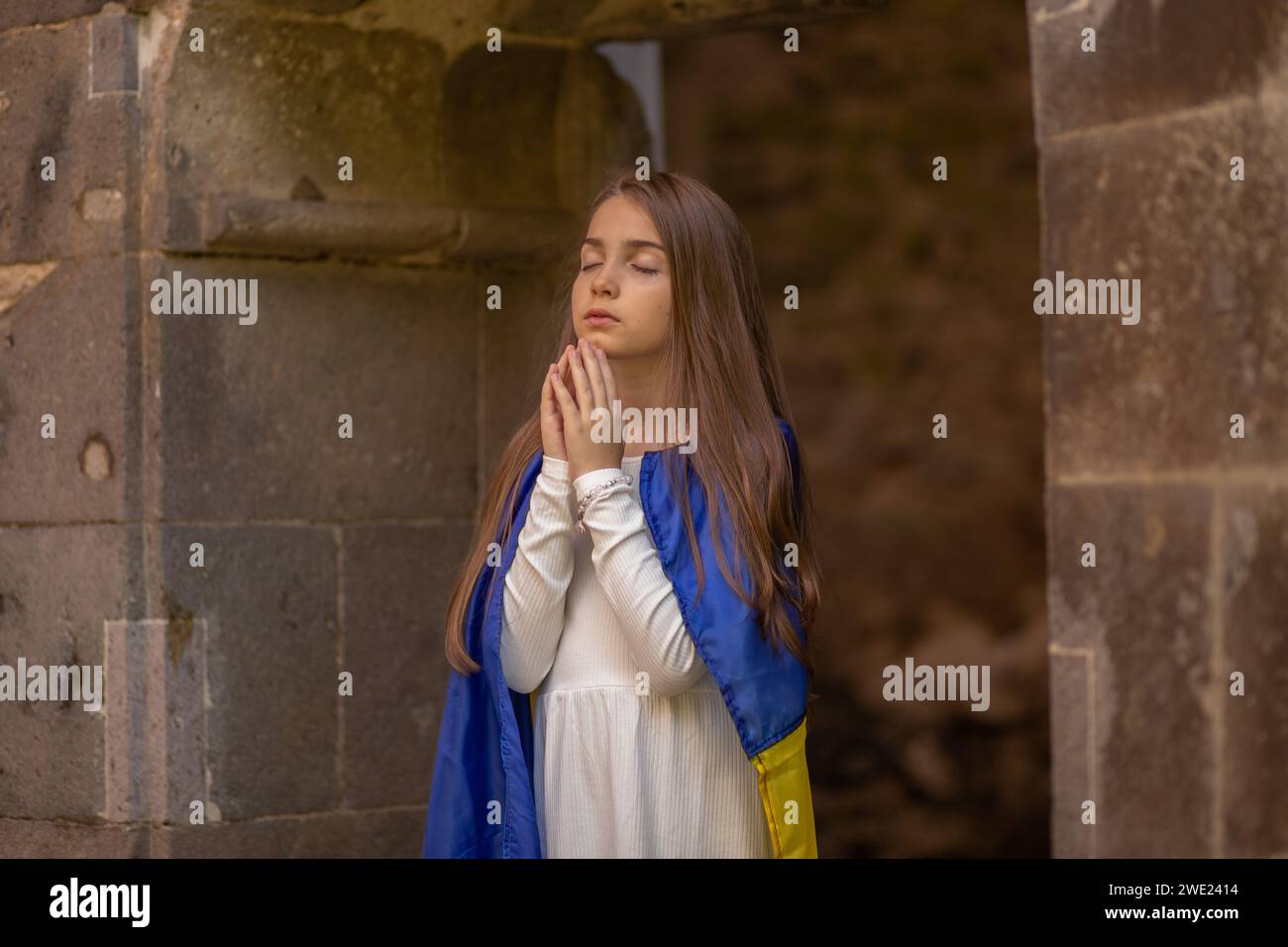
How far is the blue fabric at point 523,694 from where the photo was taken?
2.51m

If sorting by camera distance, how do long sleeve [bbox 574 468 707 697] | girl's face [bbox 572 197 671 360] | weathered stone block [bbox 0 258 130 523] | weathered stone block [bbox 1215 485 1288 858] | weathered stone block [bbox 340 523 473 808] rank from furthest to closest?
weathered stone block [bbox 340 523 473 808]
weathered stone block [bbox 0 258 130 523]
girl's face [bbox 572 197 671 360]
long sleeve [bbox 574 468 707 697]
weathered stone block [bbox 1215 485 1288 858]

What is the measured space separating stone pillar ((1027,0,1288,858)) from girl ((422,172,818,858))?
346mm

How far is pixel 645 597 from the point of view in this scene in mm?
2502

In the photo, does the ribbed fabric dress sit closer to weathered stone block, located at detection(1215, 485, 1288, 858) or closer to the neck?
the neck

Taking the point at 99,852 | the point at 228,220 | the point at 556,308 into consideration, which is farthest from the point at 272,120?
the point at 99,852

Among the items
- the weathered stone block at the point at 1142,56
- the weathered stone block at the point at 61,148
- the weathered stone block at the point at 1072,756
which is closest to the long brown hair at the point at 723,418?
the weathered stone block at the point at 1072,756

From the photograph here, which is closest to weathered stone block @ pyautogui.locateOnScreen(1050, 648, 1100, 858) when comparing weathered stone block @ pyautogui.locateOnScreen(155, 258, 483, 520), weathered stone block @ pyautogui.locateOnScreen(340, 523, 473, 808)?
weathered stone block @ pyautogui.locateOnScreen(340, 523, 473, 808)

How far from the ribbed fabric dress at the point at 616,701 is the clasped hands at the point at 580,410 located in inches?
0.8

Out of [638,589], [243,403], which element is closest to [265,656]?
[243,403]

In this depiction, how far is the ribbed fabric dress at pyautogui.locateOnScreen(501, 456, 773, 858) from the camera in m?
2.52

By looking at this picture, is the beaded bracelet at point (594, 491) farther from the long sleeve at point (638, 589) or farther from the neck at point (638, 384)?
the neck at point (638, 384)

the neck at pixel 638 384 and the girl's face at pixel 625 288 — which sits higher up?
the girl's face at pixel 625 288

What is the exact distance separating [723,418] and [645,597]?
273mm

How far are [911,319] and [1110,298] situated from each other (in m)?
3.37
